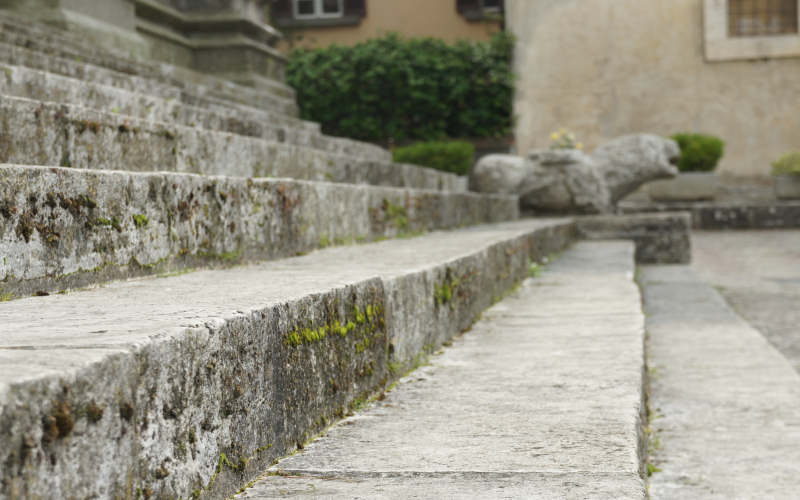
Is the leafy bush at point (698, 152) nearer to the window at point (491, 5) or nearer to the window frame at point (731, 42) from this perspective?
the window frame at point (731, 42)

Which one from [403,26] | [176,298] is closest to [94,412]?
[176,298]

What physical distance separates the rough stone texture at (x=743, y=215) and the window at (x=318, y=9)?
A: 24.8 ft

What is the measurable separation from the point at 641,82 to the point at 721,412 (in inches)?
566

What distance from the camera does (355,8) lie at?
56.0 ft

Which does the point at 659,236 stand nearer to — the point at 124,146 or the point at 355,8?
the point at 124,146

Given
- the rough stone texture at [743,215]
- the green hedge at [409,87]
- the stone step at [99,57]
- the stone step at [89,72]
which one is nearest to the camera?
the stone step at [89,72]

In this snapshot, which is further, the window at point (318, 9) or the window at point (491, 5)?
the window at point (318, 9)

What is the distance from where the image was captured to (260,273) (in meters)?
2.04

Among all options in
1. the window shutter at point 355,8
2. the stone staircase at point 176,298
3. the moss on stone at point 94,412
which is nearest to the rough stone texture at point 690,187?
the window shutter at point 355,8

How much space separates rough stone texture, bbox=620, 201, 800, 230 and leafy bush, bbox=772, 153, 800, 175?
3.35ft

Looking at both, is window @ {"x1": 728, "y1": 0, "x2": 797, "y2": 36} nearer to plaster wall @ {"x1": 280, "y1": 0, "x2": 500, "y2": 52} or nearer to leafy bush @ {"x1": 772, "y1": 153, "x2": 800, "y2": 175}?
leafy bush @ {"x1": 772, "y1": 153, "x2": 800, "y2": 175}

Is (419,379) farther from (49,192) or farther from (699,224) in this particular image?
(699,224)

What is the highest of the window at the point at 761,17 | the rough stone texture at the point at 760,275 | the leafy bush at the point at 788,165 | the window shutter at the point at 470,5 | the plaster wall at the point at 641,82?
the window shutter at the point at 470,5

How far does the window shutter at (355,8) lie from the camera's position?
671 inches
